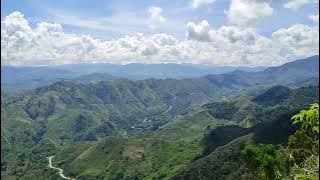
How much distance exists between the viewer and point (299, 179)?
20.8m

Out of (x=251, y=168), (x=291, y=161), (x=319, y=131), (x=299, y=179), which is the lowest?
(x=251, y=168)

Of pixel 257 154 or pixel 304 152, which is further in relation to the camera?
pixel 257 154

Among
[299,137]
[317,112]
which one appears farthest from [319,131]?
[299,137]

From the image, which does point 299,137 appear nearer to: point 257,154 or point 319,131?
point 257,154

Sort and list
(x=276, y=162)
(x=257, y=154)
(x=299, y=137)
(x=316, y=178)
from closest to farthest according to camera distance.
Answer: (x=316, y=178), (x=299, y=137), (x=276, y=162), (x=257, y=154)

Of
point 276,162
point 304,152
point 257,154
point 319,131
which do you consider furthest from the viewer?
point 257,154

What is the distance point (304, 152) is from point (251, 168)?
3615 centimetres

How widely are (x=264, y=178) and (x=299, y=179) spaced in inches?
2991

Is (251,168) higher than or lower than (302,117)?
lower

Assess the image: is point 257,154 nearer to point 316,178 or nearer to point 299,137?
point 299,137

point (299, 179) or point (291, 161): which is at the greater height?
point (299, 179)

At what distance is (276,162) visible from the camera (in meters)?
88.6

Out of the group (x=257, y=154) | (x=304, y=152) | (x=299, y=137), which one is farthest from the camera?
(x=257, y=154)

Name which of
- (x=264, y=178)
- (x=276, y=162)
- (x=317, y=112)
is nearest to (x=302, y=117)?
(x=317, y=112)
